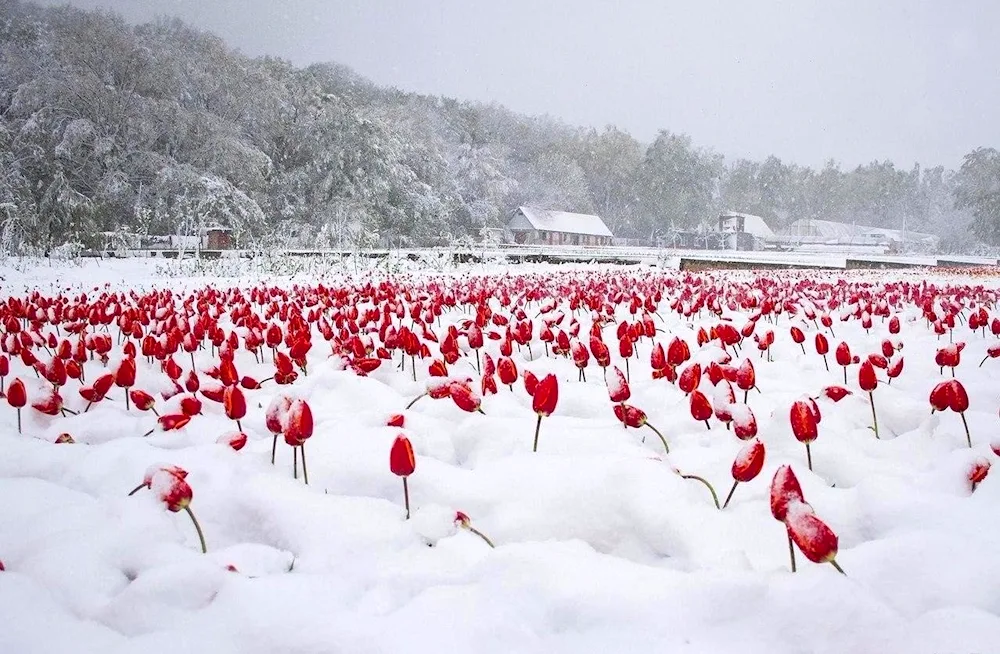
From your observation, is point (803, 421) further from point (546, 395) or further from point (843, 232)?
point (843, 232)

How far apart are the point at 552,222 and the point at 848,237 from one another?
183ft

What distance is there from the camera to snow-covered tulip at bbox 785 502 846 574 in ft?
4.03

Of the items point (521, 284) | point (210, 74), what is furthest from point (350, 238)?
point (521, 284)

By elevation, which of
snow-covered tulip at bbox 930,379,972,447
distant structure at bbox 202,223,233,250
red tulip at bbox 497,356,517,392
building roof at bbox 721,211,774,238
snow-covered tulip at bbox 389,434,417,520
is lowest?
snow-covered tulip at bbox 389,434,417,520

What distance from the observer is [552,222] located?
61.7m

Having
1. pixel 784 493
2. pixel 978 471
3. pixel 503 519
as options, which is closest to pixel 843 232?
pixel 978 471

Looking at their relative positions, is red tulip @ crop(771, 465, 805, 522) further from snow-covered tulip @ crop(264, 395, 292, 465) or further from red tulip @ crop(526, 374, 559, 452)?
snow-covered tulip @ crop(264, 395, 292, 465)

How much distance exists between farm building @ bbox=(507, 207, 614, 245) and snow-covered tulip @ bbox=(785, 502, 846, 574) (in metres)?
59.0

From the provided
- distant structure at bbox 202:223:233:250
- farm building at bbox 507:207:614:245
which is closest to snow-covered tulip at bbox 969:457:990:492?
distant structure at bbox 202:223:233:250

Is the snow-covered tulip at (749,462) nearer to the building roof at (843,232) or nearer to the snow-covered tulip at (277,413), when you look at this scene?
the snow-covered tulip at (277,413)

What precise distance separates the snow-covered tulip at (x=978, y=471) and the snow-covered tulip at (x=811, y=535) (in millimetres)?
1003

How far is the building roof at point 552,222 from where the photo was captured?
60062mm

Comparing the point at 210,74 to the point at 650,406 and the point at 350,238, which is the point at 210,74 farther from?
the point at 650,406

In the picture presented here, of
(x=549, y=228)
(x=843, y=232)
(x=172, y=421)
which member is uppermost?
(x=843, y=232)
